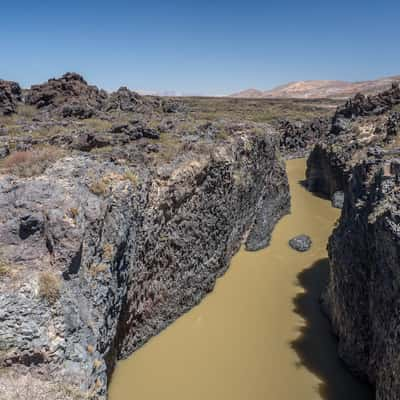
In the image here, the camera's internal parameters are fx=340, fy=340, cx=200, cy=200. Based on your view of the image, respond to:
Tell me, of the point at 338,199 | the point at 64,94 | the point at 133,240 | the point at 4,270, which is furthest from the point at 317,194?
the point at 4,270

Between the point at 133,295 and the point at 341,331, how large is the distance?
7.94 metres

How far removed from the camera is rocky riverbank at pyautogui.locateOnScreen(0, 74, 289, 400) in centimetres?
723

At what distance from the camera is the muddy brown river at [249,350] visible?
11367 millimetres

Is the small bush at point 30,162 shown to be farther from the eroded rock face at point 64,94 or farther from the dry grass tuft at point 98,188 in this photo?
the eroded rock face at point 64,94

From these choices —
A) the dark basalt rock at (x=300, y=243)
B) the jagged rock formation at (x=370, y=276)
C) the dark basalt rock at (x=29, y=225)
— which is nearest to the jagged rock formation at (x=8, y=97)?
the dark basalt rock at (x=29, y=225)

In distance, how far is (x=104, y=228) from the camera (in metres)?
10.1

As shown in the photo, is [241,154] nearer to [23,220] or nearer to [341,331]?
[341,331]

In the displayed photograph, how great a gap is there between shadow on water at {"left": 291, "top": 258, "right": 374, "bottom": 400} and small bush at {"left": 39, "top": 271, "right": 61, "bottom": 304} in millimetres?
9149

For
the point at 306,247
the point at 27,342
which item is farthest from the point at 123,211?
the point at 306,247

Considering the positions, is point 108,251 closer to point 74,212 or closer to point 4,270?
point 74,212

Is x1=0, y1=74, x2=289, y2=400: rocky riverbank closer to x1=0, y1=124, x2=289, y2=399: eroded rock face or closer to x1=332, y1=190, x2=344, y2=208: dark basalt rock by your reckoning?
x1=0, y1=124, x2=289, y2=399: eroded rock face

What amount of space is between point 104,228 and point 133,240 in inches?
69.0

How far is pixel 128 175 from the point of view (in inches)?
479

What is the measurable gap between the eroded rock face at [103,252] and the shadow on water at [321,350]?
4.57 m
